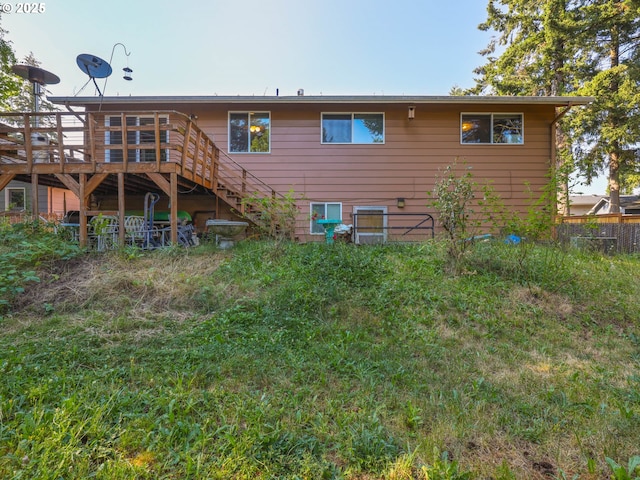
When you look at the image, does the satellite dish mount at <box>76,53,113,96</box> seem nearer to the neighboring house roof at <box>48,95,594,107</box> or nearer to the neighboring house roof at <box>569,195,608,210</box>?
the neighboring house roof at <box>48,95,594,107</box>

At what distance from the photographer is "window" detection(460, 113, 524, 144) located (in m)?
8.69

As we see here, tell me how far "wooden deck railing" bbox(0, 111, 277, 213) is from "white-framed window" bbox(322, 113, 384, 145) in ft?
8.00

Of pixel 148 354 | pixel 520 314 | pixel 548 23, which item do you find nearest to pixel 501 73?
pixel 548 23

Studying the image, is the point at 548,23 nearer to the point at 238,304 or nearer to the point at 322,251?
the point at 322,251

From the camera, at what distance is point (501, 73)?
14742 millimetres

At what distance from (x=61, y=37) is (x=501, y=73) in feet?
60.6

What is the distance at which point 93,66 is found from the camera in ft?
23.1

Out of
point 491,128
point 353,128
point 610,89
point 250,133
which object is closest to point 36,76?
point 250,133

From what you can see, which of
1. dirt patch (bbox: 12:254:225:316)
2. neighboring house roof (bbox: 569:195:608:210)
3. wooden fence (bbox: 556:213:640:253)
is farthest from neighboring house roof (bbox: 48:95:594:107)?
neighboring house roof (bbox: 569:195:608:210)

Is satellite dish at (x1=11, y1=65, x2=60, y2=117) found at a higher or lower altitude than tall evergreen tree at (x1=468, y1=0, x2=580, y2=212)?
lower

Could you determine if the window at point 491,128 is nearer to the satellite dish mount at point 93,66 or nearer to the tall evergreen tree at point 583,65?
the tall evergreen tree at point 583,65

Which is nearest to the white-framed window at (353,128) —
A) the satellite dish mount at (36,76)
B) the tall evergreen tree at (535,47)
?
the satellite dish mount at (36,76)

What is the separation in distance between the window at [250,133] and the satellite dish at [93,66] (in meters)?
3.06

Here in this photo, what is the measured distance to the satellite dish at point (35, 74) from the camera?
774cm
